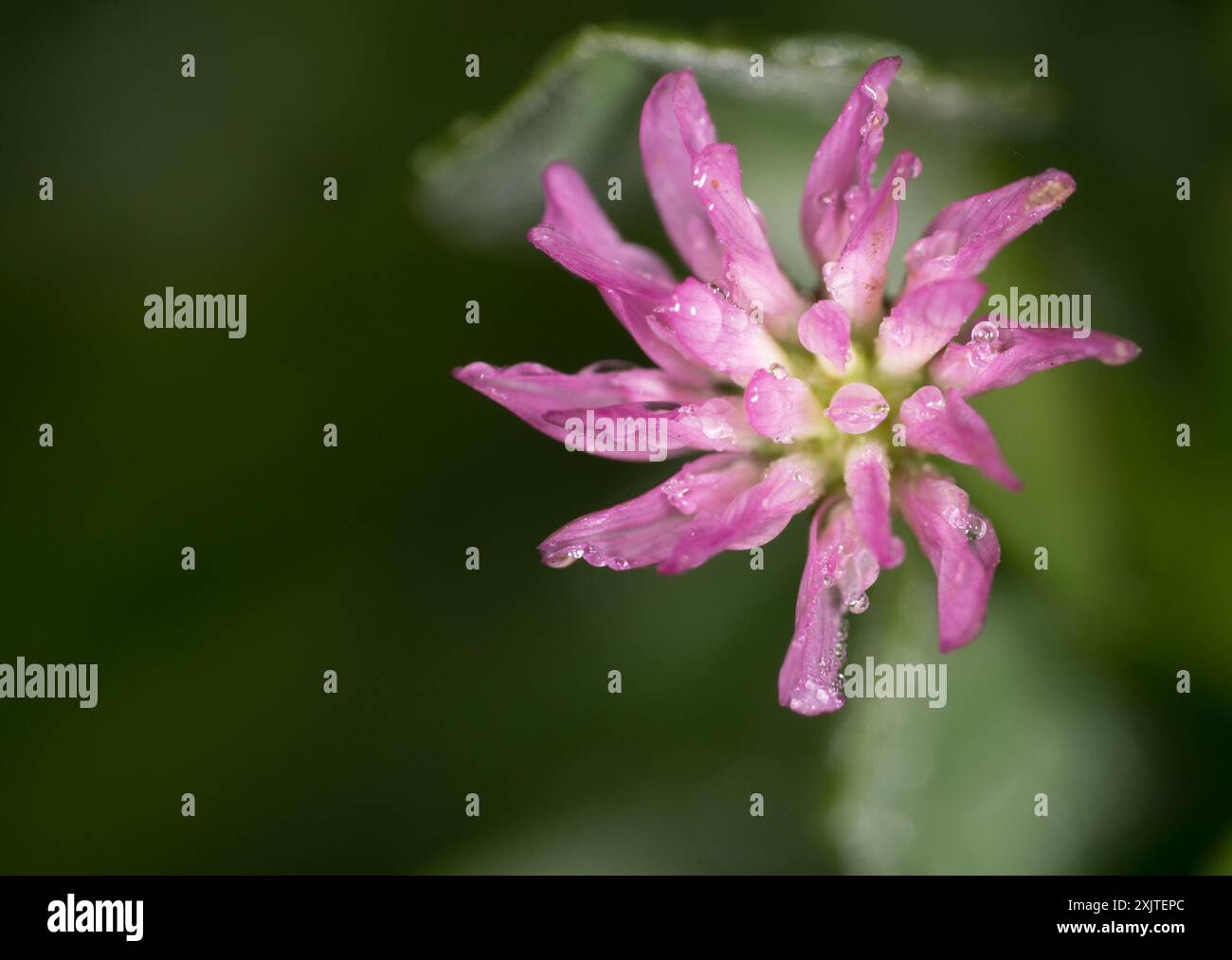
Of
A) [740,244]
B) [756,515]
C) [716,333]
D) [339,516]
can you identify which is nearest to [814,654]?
[756,515]

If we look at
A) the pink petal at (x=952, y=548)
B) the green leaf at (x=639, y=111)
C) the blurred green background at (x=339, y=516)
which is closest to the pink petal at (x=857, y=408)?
the pink petal at (x=952, y=548)

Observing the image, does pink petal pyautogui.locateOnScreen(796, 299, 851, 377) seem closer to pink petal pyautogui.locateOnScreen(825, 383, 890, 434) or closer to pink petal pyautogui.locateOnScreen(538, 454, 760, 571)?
pink petal pyautogui.locateOnScreen(825, 383, 890, 434)

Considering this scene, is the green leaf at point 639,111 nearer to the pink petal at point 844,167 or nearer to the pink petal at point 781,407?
the pink petal at point 844,167

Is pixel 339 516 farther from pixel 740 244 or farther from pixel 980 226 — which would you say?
pixel 980 226
